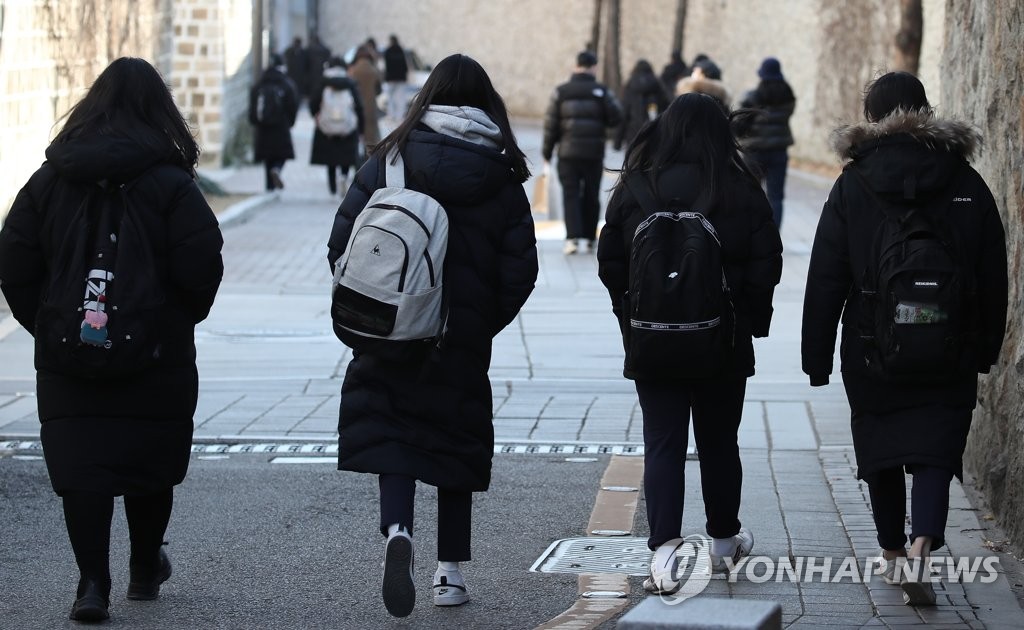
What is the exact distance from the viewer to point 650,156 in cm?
523

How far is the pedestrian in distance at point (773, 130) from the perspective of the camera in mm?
15391

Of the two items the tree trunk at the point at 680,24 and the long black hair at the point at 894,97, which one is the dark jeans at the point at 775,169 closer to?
the long black hair at the point at 894,97

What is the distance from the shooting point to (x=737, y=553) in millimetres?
5422

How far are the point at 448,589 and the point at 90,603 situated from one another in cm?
102

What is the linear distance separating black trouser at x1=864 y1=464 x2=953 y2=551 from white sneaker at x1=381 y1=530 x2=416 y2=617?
141cm

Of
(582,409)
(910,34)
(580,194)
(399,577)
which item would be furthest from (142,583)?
(910,34)

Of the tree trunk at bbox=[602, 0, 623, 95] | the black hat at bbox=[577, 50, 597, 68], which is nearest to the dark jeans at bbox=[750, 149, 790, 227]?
the black hat at bbox=[577, 50, 597, 68]

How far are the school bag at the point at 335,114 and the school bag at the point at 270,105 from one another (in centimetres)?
51

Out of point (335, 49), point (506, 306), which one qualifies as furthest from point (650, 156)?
point (335, 49)

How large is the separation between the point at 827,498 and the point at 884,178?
189 cm

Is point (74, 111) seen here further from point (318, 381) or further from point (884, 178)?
point (318, 381)

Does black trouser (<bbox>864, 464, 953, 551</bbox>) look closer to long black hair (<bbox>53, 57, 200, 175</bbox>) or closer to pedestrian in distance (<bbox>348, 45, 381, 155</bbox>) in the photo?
long black hair (<bbox>53, 57, 200, 175</bbox>)

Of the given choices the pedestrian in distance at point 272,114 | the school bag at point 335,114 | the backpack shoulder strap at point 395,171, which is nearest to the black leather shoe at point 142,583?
the backpack shoulder strap at point 395,171

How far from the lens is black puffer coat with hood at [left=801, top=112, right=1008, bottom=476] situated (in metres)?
4.91
